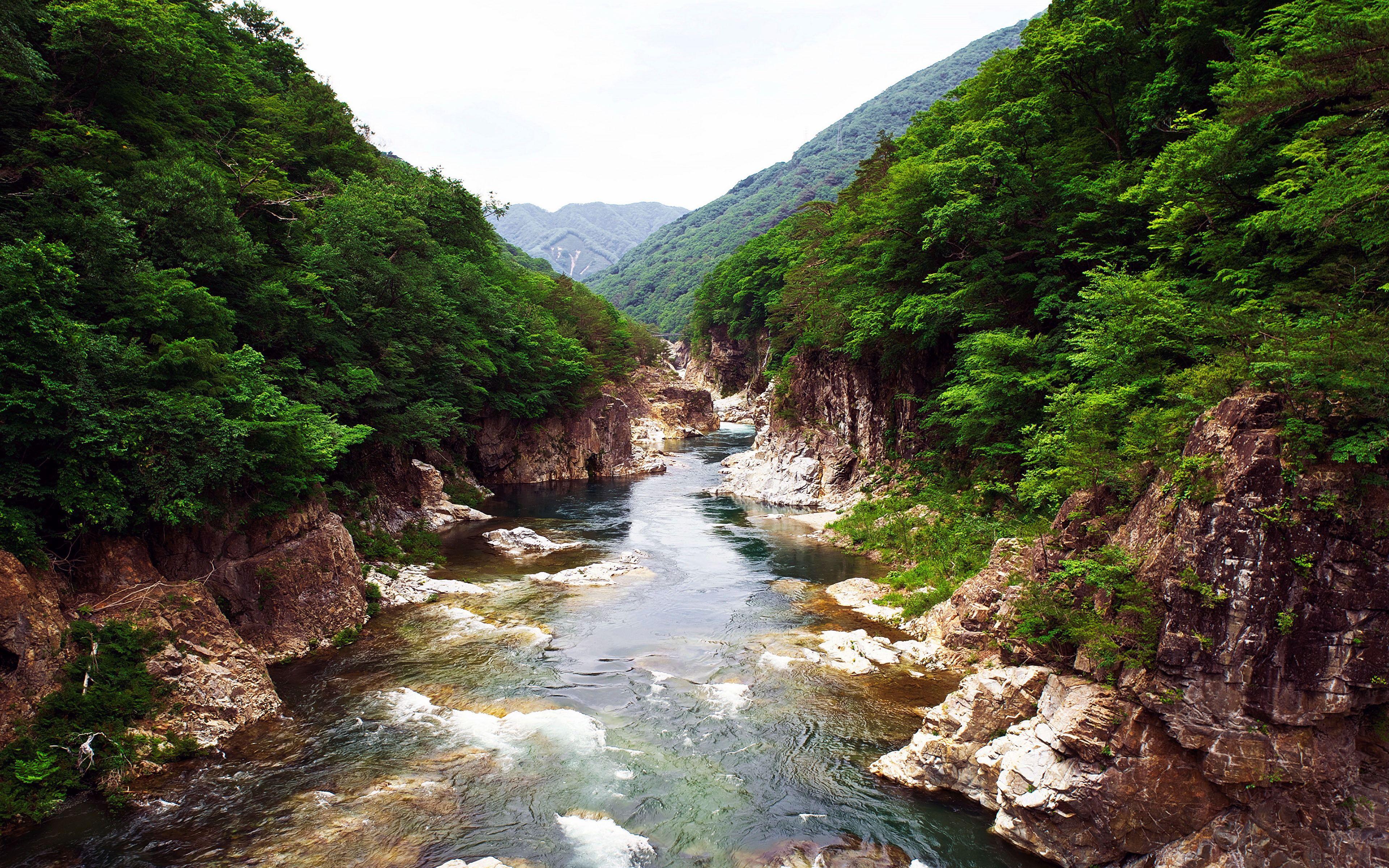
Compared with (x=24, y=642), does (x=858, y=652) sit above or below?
below

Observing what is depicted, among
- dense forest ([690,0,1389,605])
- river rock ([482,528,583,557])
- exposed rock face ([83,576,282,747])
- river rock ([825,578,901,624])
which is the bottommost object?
river rock ([825,578,901,624])

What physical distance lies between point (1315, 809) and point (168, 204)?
67.6 feet

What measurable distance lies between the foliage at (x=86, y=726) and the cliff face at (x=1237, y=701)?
12261 mm

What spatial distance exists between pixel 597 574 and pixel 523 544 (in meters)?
4.72

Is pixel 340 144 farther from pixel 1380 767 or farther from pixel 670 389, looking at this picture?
pixel 670 389

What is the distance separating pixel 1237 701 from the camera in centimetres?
680

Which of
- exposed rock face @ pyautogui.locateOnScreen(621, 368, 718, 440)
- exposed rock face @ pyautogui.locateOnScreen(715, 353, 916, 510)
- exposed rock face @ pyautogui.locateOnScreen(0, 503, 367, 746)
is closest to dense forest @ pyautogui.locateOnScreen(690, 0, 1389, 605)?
exposed rock face @ pyautogui.locateOnScreen(715, 353, 916, 510)

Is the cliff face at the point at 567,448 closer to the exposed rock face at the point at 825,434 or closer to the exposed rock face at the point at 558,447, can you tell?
the exposed rock face at the point at 558,447

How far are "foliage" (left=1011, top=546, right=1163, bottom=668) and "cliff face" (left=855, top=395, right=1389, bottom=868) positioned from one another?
0.21 meters

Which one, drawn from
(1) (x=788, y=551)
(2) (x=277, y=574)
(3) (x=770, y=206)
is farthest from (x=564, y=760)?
(3) (x=770, y=206)

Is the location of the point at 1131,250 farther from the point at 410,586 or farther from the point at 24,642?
the point at 24,642

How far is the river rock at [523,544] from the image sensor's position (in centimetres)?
2258

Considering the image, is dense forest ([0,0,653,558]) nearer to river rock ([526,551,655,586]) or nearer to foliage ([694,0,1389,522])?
river rock ([526,551,655,586])

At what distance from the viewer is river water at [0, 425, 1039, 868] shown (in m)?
7.77
